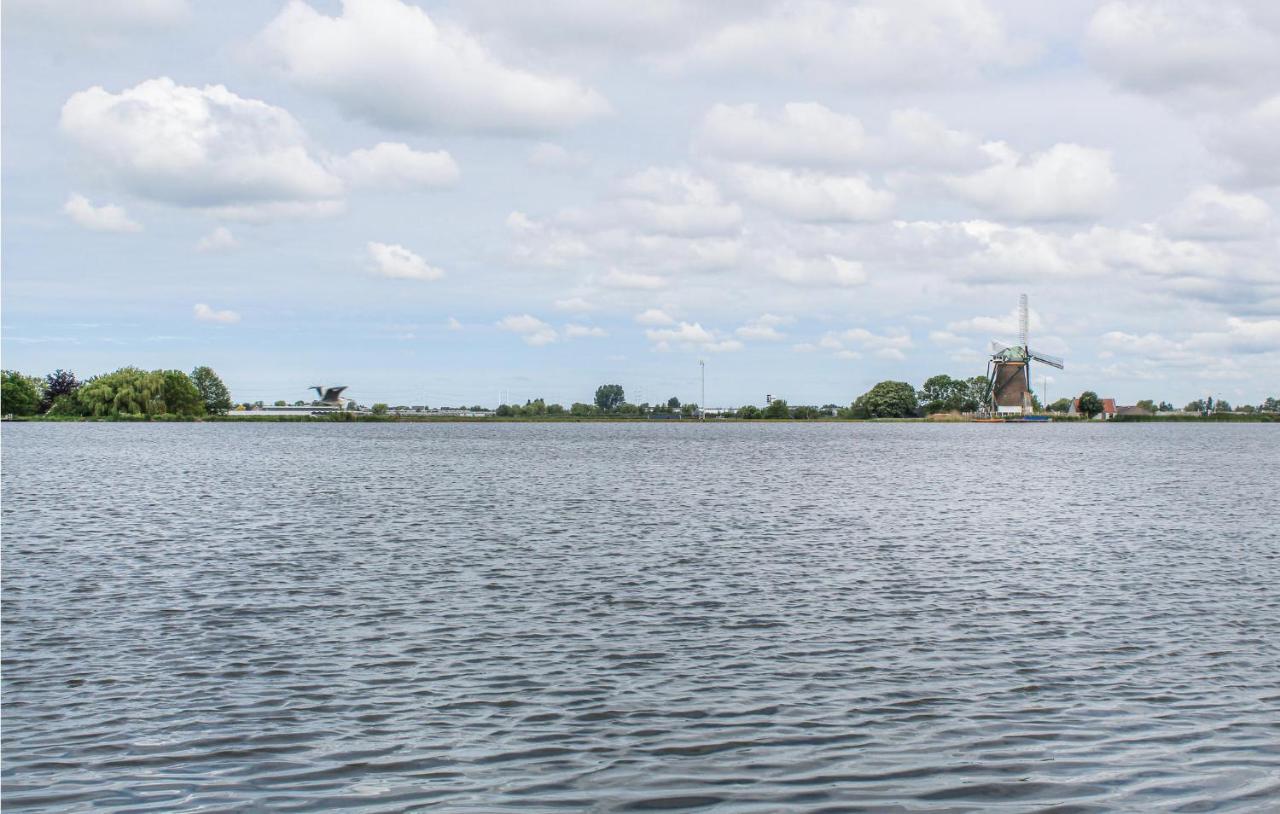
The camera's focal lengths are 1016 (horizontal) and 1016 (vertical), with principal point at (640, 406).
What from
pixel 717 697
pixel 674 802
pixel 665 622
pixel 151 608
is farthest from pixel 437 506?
pixel 674 802

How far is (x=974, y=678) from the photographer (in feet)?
54.2

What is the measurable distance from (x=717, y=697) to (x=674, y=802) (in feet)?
13.7

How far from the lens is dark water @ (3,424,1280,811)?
38.9ft

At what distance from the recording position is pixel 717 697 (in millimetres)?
15258

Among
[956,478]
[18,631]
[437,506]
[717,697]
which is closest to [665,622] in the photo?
[717,697]

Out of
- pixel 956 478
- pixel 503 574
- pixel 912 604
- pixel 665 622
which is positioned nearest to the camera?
pixel 665 622

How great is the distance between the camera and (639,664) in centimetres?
1714

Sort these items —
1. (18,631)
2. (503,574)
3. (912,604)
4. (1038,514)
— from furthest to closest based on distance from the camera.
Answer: (1038,514), (503,574), (912,604), (18,631)

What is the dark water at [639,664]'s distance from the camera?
11867 millimetres

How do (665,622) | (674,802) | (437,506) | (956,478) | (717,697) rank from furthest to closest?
(956,478), (437,506), (665,622), (717,697), (674,802)

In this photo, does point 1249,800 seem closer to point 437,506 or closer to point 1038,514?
point 1038,514

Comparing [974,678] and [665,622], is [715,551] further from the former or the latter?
[974,678]

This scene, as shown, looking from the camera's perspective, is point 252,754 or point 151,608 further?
point 151,608

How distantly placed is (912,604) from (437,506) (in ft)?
94.1
